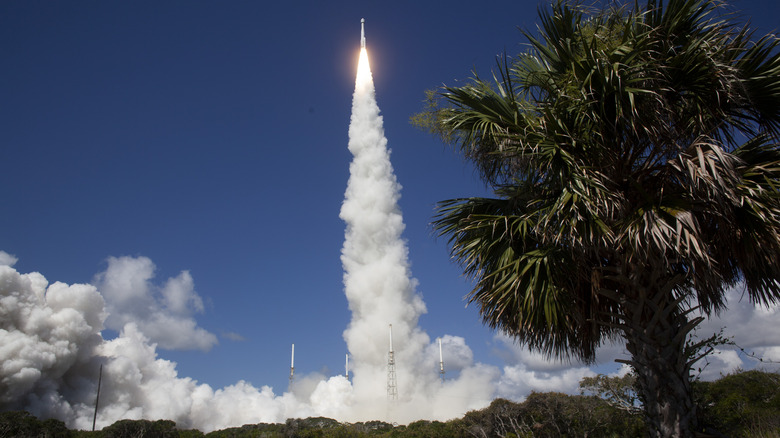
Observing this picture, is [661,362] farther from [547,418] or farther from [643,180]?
[547,418]

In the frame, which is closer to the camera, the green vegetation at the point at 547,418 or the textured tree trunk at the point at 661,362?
the textured tree trunk at the point at 661,362

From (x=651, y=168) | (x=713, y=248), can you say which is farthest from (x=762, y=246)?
(x=651, y=168)

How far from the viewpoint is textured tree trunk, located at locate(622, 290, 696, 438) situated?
275 inches

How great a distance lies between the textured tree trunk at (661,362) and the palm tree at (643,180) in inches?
0.7

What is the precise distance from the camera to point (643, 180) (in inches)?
314

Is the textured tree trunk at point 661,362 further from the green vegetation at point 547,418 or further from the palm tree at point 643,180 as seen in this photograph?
the green vegetation at point 547,418

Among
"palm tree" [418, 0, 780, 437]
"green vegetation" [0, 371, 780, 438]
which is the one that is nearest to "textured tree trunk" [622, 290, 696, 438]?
"palm tree" [418, 0, 780, 437]

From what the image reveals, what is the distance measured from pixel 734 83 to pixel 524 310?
415 cm

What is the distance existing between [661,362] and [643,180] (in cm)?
266

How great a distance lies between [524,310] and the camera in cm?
781

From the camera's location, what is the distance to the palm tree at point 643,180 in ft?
22.5

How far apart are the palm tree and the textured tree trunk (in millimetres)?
17

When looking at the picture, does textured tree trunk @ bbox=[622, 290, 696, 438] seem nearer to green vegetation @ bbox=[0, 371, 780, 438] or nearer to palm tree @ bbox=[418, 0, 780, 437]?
palm tree @ bbox=[418, 0, 780, 437]

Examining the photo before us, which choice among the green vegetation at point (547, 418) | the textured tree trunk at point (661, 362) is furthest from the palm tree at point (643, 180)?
the green vegetation at point (547, 418)
